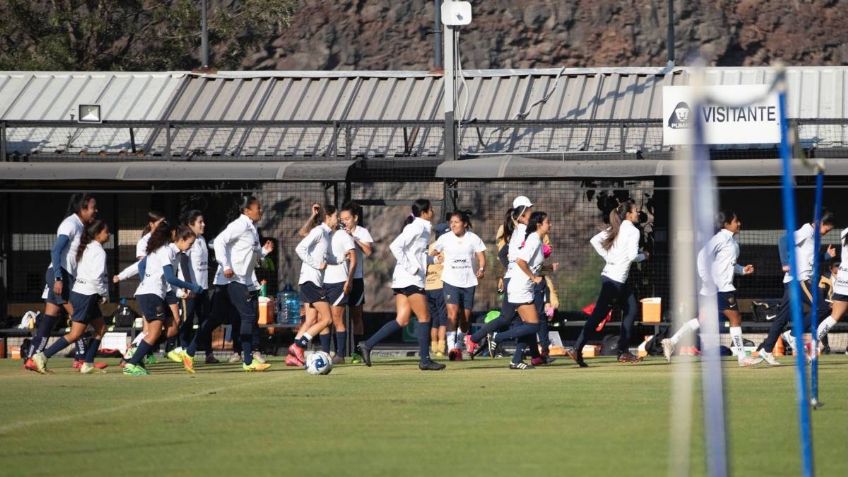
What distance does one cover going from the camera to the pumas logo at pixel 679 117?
20.3 meters

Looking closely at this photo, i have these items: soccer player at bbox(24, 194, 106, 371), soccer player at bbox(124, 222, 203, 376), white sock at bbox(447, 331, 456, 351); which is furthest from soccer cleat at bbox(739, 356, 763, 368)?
soccer player at bbox(24, 194, 106, 371)

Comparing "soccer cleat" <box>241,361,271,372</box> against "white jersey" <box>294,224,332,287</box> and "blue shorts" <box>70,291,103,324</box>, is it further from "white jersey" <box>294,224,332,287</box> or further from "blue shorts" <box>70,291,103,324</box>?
"blue shorts" <box>70,291,103,324</box>

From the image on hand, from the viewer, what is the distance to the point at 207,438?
1002 cm

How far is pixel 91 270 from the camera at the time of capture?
52.8ft

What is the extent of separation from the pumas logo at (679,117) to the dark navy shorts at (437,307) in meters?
3.86

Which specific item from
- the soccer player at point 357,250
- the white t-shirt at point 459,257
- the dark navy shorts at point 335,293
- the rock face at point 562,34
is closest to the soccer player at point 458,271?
the white t-shirt at point 459,257

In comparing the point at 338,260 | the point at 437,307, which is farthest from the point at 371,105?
the point at 338,260

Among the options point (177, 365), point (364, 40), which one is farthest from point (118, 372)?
point (364, 40)

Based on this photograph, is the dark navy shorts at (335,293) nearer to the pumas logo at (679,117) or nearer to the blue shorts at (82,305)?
the blue shorts at (82,305)

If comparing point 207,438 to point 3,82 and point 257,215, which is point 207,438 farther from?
point 3,82

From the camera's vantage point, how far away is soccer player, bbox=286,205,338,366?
671 inches

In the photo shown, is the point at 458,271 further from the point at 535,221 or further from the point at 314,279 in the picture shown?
the point at 535,221

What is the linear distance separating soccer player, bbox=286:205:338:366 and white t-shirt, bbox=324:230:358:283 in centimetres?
6

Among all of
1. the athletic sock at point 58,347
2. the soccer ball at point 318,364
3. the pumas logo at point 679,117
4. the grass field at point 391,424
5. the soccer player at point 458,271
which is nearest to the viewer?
the grass field at point 391,424
